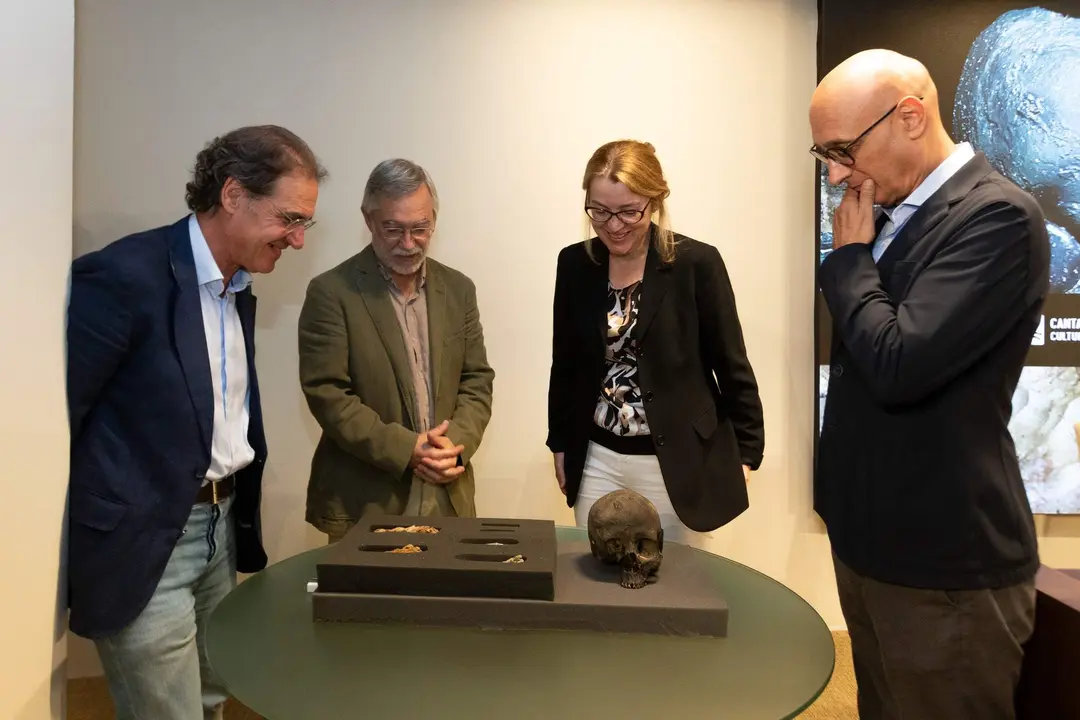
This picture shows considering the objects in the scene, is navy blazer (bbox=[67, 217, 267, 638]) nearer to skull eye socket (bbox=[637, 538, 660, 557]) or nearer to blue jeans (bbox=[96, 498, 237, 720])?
blue jeans (bbox=[96, 498, 237, 720])

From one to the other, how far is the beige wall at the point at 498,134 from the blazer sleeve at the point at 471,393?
0.75 m

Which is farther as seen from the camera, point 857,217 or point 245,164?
point 245,164

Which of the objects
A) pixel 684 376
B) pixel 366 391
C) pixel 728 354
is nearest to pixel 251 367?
pixel 366 391

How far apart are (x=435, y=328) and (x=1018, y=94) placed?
2.65 metres

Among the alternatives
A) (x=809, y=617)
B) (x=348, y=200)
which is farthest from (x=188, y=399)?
(x=348, y=200)

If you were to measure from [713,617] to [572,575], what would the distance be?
0.32 metres

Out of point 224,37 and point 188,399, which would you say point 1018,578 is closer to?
point 188,399

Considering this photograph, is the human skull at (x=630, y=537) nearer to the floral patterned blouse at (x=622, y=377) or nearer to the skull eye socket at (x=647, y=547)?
the skull eye socket at (x=647, y=547)

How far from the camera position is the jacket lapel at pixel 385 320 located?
2.41 m

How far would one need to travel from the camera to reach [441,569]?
1551 mm

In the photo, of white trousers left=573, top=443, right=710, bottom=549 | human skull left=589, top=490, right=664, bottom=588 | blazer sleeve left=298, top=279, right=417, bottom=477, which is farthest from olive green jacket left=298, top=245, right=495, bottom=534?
human skull left=589, top=490, right=664, bottom=588

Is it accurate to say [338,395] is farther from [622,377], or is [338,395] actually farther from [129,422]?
[622,377]

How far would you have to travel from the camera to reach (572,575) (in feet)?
5.56

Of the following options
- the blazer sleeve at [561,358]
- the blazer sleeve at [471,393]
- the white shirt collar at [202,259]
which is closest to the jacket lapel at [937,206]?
the blazer sleeve at [561,358]
